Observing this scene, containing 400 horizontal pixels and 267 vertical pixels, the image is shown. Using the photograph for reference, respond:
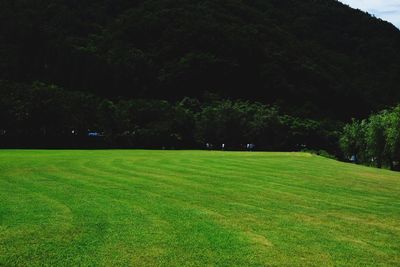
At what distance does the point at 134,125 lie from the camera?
94.8m

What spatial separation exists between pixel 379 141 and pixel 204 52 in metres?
88.0

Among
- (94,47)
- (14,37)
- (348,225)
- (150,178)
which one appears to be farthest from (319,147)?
(348,225)

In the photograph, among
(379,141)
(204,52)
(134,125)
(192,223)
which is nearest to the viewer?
(192,223)

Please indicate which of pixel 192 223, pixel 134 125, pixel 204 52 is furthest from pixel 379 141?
pixel 204 52

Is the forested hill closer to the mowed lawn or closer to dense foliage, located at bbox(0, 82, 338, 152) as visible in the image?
dense foliage, located at bbox(0, 82, 338, 152)

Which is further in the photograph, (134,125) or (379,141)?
(134,125)

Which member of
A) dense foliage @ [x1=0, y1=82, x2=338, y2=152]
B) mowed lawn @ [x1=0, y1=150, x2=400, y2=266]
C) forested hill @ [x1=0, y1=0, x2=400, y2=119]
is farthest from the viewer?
forested hill @ [x1=0, y1=0, x2=400, y2=119]

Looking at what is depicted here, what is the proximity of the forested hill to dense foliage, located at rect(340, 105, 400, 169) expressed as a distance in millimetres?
50598

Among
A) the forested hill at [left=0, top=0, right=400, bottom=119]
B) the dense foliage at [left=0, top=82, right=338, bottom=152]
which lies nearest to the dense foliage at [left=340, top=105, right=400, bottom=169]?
the dense foliage at [left=0, top=82, right=338, bottom=152]

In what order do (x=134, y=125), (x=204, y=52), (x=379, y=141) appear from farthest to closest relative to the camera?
(x=204, y=52)
(x=134, y=125)
(x=379, y=141)

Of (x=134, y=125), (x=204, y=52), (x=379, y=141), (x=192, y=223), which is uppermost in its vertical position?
(x=204, y=52)

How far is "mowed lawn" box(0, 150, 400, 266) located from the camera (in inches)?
411

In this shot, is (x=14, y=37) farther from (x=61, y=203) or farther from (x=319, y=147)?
(x=61, y=203)

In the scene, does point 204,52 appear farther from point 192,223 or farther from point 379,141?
point 192,223
